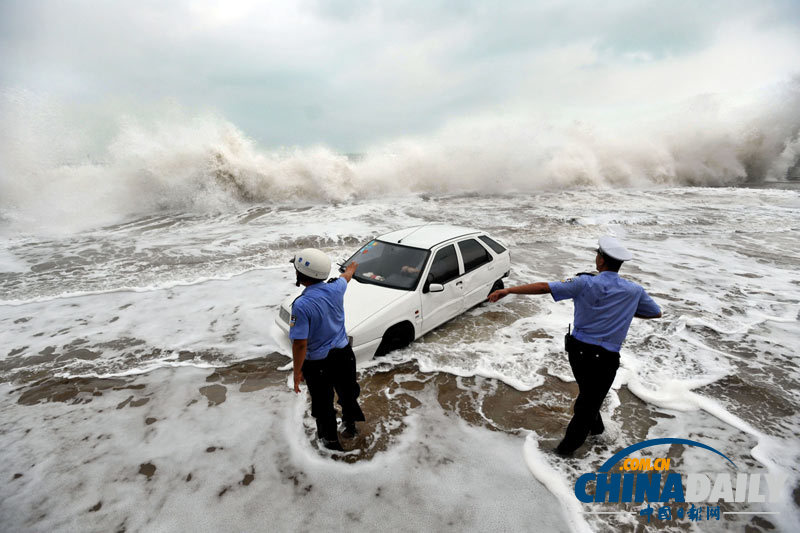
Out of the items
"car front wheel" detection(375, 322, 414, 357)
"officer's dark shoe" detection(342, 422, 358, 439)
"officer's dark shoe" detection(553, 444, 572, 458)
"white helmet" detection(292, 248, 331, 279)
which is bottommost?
"officer's dark shoe" detection(553, 444, 572, 458)

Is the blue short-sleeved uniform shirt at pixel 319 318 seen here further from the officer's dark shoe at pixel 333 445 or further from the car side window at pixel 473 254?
the car side window at pixel 473 254

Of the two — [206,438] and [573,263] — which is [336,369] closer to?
[206,438]

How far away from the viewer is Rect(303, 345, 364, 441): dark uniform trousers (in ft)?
8.91

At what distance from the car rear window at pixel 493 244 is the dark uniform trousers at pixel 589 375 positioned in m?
3.26

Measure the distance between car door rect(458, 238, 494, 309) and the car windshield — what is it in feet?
2.51

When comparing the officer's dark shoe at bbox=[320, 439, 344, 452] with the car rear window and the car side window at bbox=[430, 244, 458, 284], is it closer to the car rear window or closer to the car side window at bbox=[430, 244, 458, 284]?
the car side window at bbox=[430, 244, 458, 284]

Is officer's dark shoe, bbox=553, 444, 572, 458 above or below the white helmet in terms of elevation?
below

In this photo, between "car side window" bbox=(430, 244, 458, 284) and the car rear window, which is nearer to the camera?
"car side window" bbox=(430, 244, 458, 284)

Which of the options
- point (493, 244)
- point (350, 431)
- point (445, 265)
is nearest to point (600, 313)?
point (350, 431)

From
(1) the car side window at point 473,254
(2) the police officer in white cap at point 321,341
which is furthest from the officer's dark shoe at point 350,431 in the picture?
(1) the car side window at point 473,254

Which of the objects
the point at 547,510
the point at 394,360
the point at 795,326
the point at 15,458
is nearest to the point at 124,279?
the point at 15,458

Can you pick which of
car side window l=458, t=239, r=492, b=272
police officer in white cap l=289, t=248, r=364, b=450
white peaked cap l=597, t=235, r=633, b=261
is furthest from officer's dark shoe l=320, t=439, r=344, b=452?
car side window l=458, t=239, r=492, b=272

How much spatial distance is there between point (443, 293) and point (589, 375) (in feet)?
7.92

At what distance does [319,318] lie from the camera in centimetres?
256
